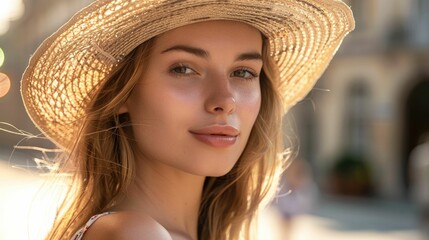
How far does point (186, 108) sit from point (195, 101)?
28 millimetres

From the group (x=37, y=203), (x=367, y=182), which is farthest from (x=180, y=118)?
(x=367, y=182)

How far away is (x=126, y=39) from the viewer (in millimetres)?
2438

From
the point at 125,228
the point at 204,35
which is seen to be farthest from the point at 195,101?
the point at 125,228

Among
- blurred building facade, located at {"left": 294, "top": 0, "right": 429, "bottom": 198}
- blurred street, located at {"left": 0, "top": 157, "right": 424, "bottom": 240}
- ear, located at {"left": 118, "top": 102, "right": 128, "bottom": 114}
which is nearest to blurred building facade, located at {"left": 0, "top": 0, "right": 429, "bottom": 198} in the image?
blurred building facade, located at {"left": 294, "top": 0, "right": 429, "bottom": 198}

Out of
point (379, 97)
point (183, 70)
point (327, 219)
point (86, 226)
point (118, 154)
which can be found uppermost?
point (379, 97)

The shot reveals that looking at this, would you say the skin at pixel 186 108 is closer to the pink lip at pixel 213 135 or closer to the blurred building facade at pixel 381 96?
the pink lip at pixel 213 135

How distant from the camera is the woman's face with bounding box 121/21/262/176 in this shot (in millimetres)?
2352

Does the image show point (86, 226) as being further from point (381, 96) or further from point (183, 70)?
point (381, 96)

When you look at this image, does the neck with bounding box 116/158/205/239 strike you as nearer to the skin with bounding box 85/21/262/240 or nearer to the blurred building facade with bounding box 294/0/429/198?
the skin with bounding box 85/21/262/240

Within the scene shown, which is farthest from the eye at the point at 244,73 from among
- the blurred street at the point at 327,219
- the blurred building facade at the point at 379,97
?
the blurred building facade at the point at 379,97

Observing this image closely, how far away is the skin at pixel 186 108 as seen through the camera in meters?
2.36

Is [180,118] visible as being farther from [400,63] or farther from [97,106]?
[400,63]

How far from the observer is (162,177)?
2518 mm

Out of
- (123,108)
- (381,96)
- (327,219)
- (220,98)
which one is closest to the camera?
(220,98)
